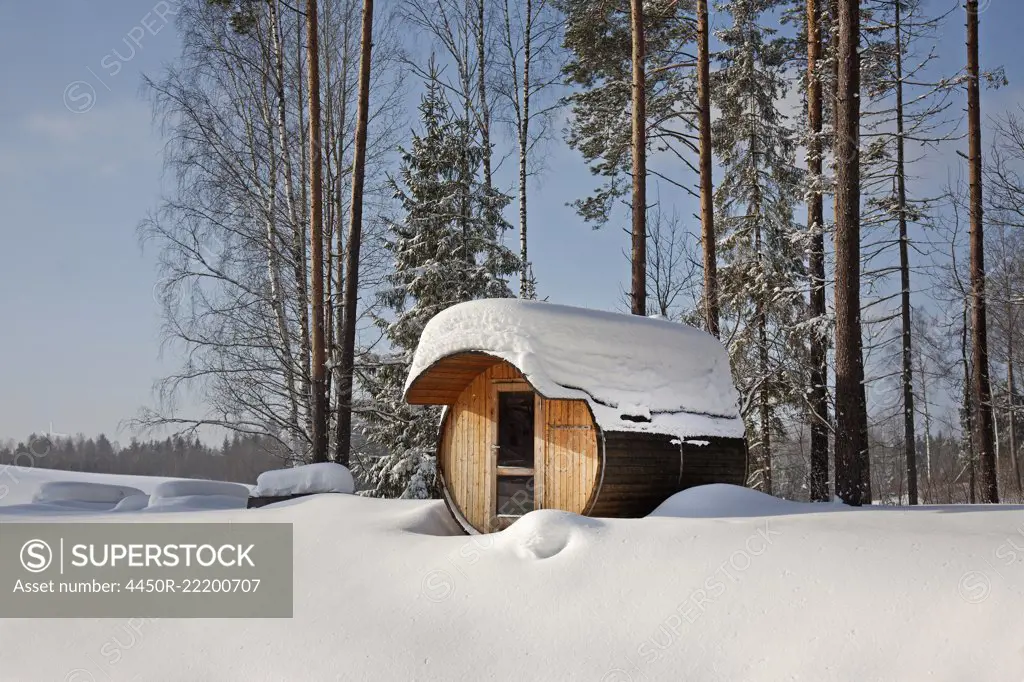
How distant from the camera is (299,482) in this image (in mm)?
10930

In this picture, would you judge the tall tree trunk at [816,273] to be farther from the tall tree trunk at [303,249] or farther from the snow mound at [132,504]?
the snow mound at [132,504]

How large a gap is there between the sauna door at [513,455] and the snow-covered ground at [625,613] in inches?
71.0

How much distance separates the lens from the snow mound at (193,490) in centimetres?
1269

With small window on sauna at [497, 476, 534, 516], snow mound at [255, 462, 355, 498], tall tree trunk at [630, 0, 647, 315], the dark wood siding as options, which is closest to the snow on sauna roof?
the dark wood siding

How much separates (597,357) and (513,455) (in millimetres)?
1660

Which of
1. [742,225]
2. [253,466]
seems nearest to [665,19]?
[742,225]

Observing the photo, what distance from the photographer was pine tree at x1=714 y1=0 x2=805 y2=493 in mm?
15766

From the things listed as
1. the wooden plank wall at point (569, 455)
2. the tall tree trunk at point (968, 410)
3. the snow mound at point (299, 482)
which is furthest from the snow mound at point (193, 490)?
the tall tree trunk at point (968, 410)

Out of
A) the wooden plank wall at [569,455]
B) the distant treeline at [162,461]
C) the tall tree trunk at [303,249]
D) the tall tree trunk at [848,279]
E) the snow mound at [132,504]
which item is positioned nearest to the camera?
the wooden plank wall at [569,455]

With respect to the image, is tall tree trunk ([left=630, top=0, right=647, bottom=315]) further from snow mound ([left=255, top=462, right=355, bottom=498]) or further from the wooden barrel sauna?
snow mound ([left=255, top=462, right=355, bottom=498])

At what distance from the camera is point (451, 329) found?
8977 millimetres

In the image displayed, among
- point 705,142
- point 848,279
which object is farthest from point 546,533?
point 705,142

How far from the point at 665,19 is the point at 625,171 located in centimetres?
316

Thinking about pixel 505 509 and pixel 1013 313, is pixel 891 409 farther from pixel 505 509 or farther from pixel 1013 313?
pixel 505 509
